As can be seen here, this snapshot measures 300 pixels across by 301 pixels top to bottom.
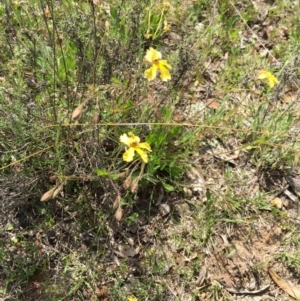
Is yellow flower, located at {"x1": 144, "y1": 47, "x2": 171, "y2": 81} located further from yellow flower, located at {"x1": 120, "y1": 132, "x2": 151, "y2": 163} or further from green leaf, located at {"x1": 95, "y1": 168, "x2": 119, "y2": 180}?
green leaf, located at {"x1": 95, "y1": 168, "x2": 119, "y2": 180}

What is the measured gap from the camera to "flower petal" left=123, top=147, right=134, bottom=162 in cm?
172

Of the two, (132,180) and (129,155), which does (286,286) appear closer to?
(132,180)

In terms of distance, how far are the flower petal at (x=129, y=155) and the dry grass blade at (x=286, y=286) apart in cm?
107

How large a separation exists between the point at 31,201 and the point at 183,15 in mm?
1733

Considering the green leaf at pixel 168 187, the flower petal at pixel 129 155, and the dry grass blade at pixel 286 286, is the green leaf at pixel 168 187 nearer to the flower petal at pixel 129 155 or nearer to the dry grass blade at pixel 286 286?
the flower petal at pixel 129 155

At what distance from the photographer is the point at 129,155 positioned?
1743mm

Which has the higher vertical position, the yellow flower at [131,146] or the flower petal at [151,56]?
the flower petal at [151,56]

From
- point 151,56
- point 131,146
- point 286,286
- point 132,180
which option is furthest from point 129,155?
point 286,286

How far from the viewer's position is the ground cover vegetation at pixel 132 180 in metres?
1.94

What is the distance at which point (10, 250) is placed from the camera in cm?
197

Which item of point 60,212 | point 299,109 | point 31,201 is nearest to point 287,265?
point 299,109

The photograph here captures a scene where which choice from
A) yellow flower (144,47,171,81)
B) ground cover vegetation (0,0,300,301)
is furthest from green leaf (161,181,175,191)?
yellow flower (144,47,171,81)

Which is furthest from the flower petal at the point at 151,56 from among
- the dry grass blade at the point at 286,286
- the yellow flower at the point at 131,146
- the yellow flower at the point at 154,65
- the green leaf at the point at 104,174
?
the dry grass blade at the point at 286,286

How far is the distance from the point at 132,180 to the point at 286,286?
1.01 m
